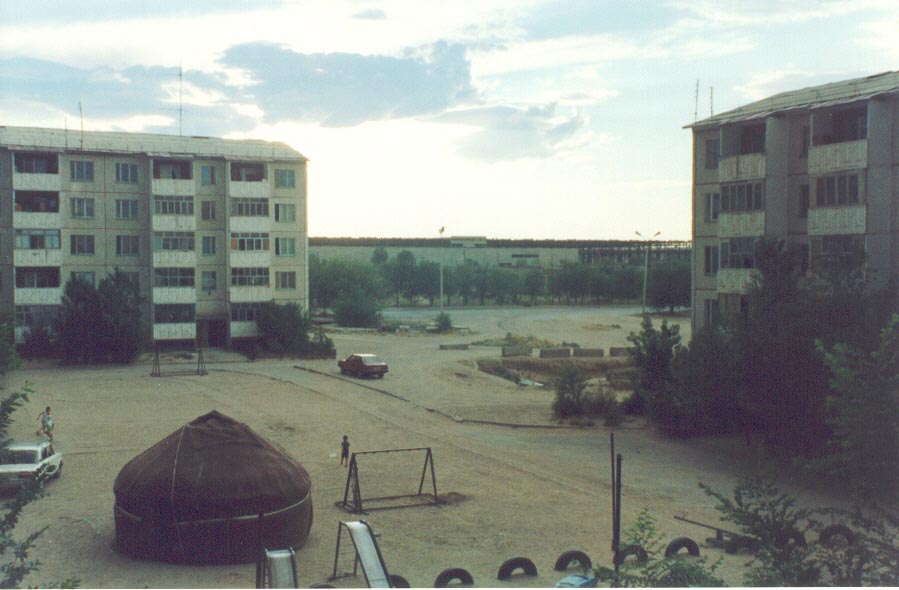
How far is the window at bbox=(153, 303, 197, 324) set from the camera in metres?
51.6

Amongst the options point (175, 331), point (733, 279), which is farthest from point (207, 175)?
point (733, 279)

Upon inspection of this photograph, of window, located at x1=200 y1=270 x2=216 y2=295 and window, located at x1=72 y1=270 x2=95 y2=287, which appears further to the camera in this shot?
window, located at x1=200 y1=270 x2=216 y2=295

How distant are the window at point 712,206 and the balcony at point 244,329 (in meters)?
28.9

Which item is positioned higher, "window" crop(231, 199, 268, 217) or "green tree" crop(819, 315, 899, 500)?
"window" crop(231, 199, 268, 217)

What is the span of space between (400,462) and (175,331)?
29169 millimetres

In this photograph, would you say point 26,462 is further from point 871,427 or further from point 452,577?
point 871,427

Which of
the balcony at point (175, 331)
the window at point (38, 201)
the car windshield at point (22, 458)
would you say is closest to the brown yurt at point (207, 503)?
the car windshield at point (22, 458)

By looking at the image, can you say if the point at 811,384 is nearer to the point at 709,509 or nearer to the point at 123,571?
the point at 709,509

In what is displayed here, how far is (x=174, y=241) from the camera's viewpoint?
52.0 metres

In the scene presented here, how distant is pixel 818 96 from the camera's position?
3206cm

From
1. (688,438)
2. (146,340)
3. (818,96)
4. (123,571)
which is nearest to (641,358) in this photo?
(688,438)

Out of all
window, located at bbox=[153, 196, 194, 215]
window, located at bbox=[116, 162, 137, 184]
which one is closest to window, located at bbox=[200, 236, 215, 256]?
window, located at bbox=[153, 196, 194, 215]

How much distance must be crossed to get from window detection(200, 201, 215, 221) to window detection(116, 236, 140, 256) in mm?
4214

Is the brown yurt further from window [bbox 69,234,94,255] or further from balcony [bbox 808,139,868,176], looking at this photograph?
window [bbox 69,234,94,255]
